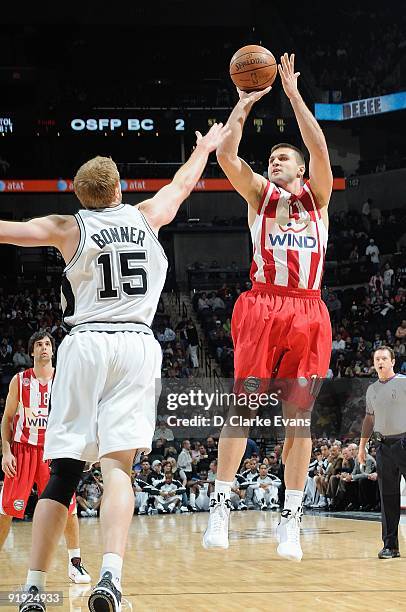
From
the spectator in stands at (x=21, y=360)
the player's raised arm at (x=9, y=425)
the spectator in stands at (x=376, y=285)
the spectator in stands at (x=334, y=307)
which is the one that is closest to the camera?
the player's raised arm at (x=9, y=425)

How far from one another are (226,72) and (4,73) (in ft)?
22.0

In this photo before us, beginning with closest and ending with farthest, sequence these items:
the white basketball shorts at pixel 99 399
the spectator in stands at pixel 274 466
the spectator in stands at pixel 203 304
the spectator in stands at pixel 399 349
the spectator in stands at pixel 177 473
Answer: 1. the white basketball shorts at pixel 99 399
2. the spectator in stands at pixel 177 473
3. the spectator in stands at pixel 274 466
4. the spectator in stands at pixel 399 349
5. the spectator in stands at pixel 203 304

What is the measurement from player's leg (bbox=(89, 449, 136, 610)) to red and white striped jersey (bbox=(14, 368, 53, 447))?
3.81 meters

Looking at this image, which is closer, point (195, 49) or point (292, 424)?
point (292, 424)

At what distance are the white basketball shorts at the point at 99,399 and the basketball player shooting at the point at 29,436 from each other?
3.57 meters

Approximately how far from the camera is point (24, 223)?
4.69m

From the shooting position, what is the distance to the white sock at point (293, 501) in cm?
631

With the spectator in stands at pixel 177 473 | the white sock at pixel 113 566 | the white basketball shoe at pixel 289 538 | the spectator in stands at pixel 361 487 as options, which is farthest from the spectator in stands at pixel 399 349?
the white sock at pixel 113 566

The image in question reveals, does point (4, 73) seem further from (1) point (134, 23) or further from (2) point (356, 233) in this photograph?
(2) point (356, 233)

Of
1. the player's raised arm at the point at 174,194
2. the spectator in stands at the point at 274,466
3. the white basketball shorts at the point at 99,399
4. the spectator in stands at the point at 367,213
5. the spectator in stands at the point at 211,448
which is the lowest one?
the spectator in stands at the point at 274,466

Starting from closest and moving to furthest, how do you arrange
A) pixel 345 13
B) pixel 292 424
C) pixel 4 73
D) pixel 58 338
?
1. pixel 292 424
2. pixel 58 338
3. pixel 4 73
4. pixel 345 13

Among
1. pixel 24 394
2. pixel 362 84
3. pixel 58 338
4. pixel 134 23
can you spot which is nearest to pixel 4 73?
pixel 134 23

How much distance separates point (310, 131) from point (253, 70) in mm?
598

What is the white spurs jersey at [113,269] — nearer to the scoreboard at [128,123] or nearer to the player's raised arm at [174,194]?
the player's raised arm at [174,194]
